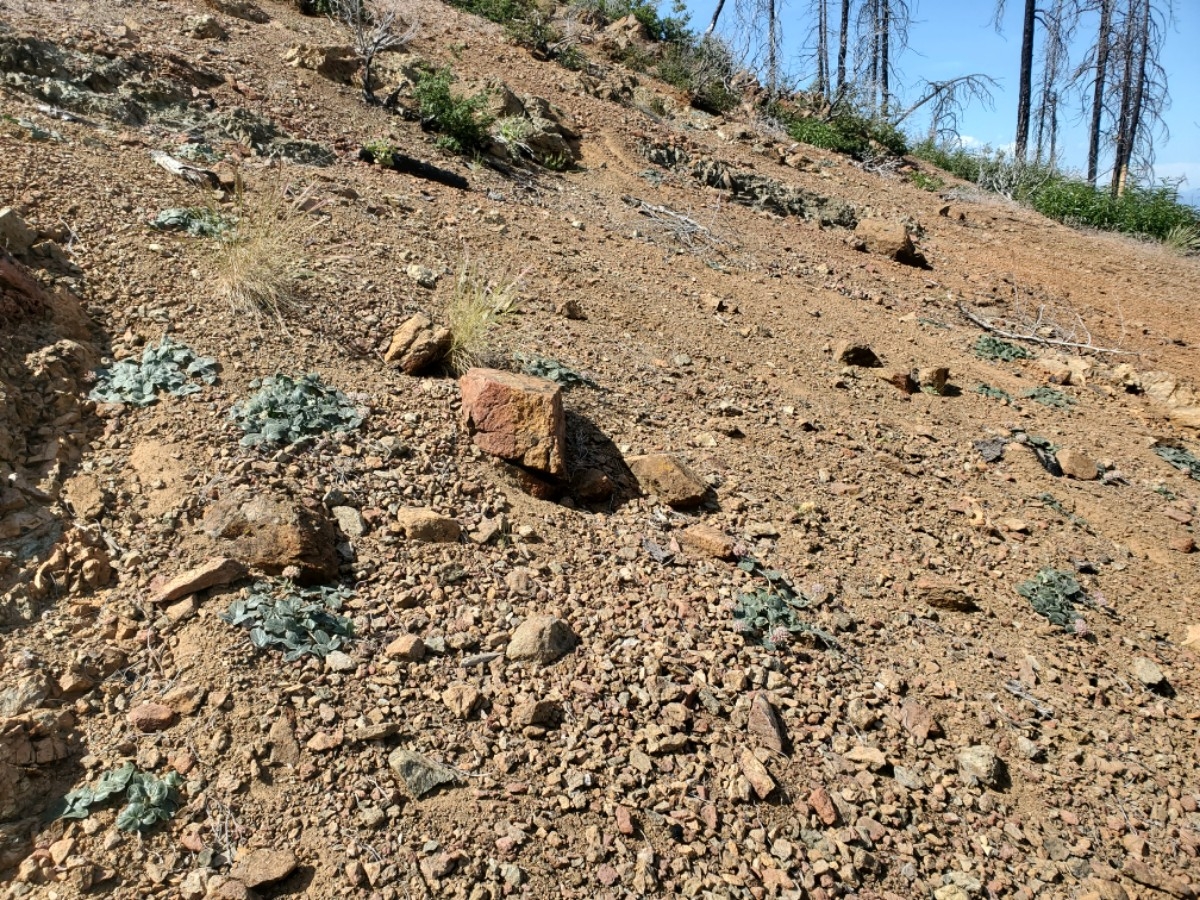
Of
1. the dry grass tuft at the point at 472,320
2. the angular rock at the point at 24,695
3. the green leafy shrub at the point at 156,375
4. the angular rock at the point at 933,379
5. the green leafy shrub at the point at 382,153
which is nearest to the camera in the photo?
the angular rock at the point at 24,695

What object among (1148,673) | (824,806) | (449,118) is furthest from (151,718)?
(449,118)

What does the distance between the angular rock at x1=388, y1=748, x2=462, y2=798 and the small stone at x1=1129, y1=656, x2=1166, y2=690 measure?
2551 millimetres

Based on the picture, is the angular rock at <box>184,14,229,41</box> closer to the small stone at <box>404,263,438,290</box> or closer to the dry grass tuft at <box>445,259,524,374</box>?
the small stone at <box>404,263,438,290</box>

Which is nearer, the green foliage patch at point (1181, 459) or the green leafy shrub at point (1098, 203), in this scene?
the green foliage patch at point (1181, 459)

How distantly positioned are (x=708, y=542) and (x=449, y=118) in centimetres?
483

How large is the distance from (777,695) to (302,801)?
4.65ft

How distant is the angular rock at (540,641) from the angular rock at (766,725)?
591 millimetres

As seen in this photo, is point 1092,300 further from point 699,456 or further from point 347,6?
point 347,6

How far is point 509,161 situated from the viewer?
6598 mm

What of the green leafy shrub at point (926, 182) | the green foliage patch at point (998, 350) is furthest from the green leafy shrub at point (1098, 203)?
the green foliage patch at point (998, 350)

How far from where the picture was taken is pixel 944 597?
9.86ft

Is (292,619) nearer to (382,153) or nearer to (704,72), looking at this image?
(382,153)

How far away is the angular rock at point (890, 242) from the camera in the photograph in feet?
24.3

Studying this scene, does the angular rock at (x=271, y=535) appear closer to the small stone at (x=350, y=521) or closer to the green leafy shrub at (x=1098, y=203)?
the small stone at (x=350, y=521)
